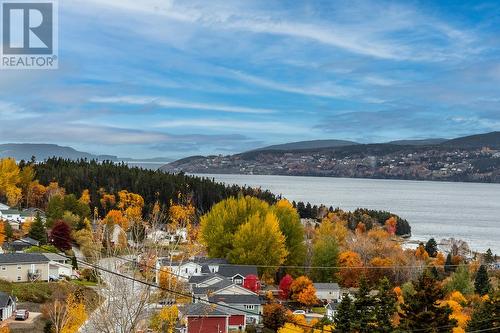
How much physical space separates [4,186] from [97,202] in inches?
490

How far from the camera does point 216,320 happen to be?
96.3 feet

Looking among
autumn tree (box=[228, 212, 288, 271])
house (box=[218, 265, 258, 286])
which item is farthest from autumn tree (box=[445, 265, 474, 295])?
house (box=[218, 265, 258, 286])

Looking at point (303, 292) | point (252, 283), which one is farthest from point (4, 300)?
point (303, 292)

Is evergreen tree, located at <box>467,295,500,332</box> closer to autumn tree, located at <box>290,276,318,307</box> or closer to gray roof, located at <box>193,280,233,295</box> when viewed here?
gray roof, located at <box>193,280,233,295</box>

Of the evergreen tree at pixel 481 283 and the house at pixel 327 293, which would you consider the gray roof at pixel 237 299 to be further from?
the evergreen tree at pixel 481 283

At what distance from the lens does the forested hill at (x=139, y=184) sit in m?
85.4

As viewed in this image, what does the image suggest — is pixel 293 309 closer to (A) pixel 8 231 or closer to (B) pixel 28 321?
(B) pixel 28 321

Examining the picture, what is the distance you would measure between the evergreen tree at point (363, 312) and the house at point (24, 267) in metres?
24.4

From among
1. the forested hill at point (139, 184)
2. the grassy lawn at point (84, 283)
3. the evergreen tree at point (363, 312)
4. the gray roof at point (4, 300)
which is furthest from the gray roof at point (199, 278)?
the forested hill at point (139, 184)

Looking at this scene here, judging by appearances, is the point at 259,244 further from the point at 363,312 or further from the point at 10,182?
the point at 10,182

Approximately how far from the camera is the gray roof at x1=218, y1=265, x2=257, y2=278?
144 feet

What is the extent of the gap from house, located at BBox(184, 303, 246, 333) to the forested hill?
51742mm

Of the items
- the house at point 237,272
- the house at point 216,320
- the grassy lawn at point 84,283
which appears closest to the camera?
the house at point 216,320

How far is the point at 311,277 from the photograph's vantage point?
48531 mm
